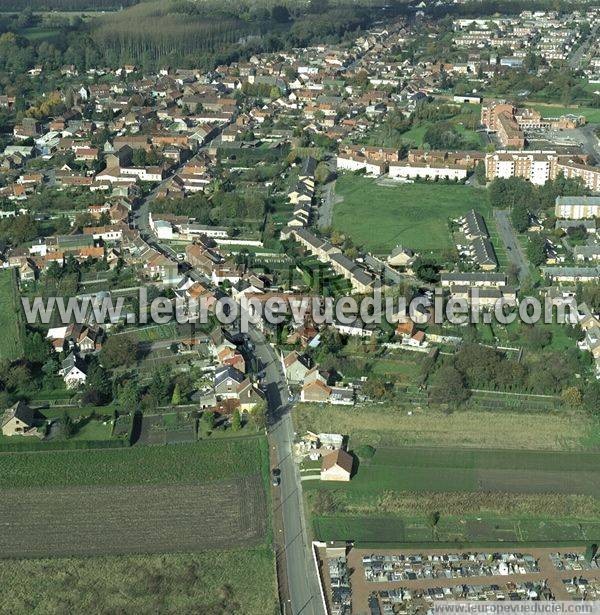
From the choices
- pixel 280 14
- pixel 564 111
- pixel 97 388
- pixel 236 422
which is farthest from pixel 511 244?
pixel 280 14

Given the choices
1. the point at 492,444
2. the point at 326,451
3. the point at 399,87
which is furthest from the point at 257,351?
the point at 399,87

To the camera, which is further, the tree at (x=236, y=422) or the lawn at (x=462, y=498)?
the tree at (x=236, y=422)

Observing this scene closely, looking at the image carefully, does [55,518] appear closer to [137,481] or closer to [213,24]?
[137,481]

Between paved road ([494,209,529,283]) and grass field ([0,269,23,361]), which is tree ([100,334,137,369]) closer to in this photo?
grass field ([0,269,23,361])

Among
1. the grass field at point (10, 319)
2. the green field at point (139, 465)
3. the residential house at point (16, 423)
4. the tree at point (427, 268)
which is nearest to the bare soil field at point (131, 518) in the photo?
the green field at point (139, 465)

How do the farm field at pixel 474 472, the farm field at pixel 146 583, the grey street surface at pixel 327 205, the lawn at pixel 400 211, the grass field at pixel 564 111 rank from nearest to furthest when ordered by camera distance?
the farm field at pixel 146 583
the farm field at pixel 474 472
the lawn at pixel 400 211
the grey street surface at pixel 327 205
the grass field at pixel 564 111

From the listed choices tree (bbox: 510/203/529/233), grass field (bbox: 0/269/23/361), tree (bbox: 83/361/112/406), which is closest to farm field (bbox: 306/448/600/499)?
tree (bbox: 83/361/112/406)

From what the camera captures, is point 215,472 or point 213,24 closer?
point 215,472

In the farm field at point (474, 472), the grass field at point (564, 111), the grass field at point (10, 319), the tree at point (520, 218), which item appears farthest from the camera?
the grass field at point (564, 111)

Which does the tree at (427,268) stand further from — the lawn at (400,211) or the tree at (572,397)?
the tree at (572,397)
